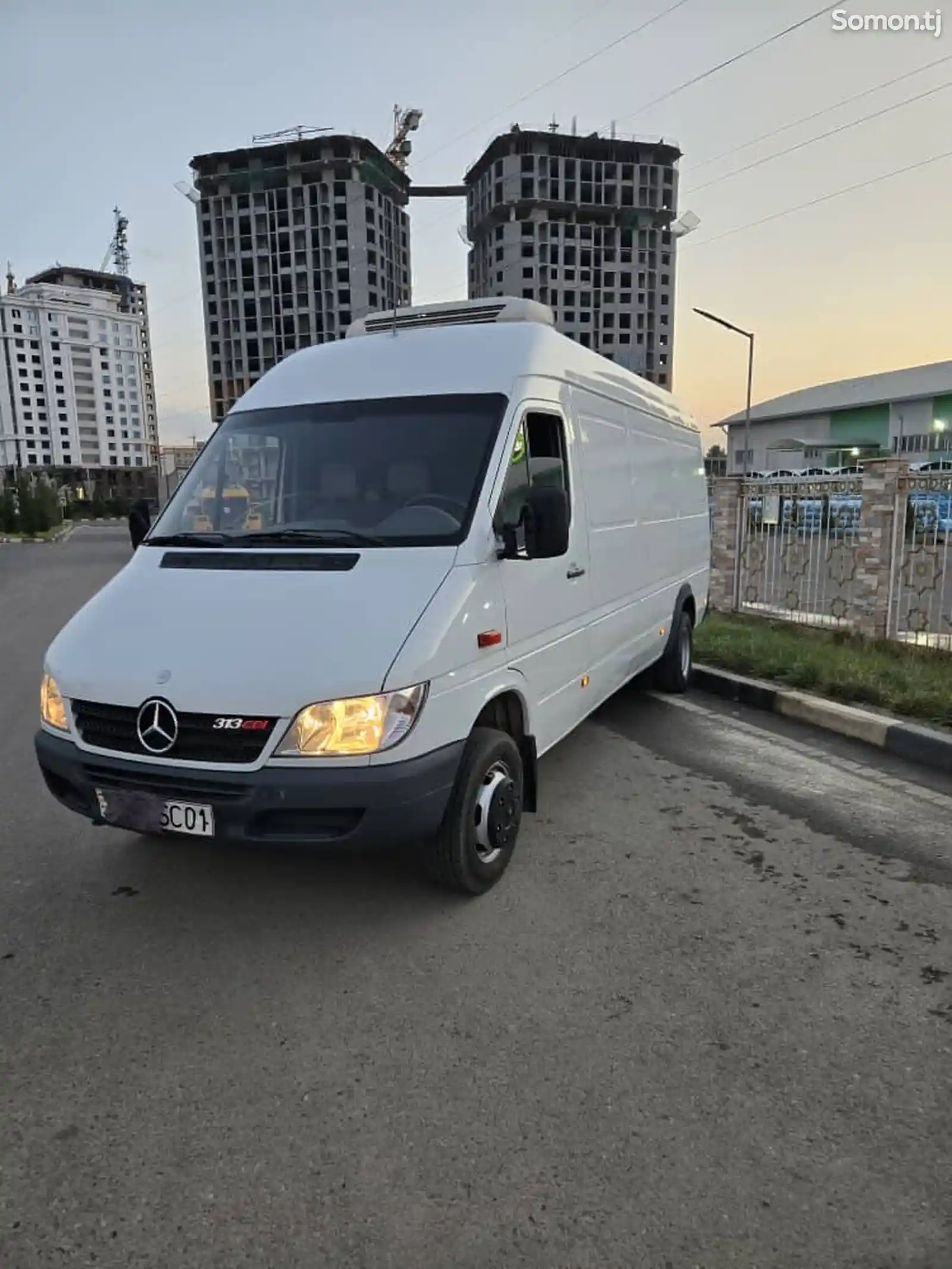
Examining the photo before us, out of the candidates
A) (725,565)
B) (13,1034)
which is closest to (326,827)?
(13,1034)

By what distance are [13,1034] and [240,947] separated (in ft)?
2.59

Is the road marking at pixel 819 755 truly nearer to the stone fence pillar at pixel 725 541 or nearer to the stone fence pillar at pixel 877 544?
the stone fence pillar at pixel 877 544

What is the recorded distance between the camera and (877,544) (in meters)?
8.39

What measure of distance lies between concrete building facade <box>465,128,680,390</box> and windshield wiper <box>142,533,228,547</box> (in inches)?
4338

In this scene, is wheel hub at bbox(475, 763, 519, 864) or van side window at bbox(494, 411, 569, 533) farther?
van side window at bbox(494, 411, 569, 533)

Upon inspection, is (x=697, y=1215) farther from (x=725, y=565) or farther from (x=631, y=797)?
(x=725, y=565)

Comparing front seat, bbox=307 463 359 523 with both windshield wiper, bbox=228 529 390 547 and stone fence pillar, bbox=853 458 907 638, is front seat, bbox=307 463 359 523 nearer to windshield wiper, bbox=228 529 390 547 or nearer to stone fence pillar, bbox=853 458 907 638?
windshield wiper, bbox=228 529 390 547

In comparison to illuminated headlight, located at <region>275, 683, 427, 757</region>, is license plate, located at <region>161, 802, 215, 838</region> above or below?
below

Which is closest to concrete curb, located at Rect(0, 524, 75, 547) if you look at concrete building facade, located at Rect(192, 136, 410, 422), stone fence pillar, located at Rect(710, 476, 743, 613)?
stone fence pillar, located at Rect(710, 476, 743, 613)

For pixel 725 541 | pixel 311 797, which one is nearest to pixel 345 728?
pixel 311 797

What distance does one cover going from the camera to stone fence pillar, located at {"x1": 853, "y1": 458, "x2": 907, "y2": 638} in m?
8.27

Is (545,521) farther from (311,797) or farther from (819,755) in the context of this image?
(819,755)

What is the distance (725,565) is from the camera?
35.8 ft

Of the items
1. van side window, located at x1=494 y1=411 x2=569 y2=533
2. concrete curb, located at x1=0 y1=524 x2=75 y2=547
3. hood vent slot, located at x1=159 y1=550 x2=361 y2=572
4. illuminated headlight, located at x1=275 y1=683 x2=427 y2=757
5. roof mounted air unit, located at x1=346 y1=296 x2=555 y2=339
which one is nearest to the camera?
illuminated headlight, located at x1=275 y1=683 x2=427 y2=757
